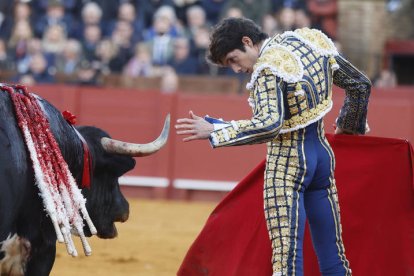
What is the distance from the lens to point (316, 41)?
3.74m

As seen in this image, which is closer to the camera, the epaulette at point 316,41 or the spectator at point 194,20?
the epaulette at point 316,41

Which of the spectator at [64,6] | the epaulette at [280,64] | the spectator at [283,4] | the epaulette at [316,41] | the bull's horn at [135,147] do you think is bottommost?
the bull's horn at [135,147]

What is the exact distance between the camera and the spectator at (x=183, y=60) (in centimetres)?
1047

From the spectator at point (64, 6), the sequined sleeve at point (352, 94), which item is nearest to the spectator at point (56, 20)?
the spectator at point (64, 6)

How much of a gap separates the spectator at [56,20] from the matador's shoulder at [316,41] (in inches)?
304

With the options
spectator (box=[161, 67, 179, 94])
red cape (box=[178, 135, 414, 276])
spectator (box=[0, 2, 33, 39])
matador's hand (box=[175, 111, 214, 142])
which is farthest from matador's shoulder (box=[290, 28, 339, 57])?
spectator (box=[0, 2, 33, 39])

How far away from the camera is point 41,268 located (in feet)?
13.0

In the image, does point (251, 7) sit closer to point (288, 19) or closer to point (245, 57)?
point (288, 19)

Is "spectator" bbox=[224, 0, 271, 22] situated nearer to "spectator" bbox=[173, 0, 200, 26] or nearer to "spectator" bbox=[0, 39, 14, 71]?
"spectator" bbox=[173, 0, 200, 26]

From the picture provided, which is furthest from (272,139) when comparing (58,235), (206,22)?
(206,22)

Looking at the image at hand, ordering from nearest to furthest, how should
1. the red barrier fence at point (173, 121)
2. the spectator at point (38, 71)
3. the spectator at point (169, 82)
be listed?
the red barrier fence at point (173, 121)
the spectator at point (169, 82)
the spectator at point (38, 71)

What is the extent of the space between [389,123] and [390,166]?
522 cm

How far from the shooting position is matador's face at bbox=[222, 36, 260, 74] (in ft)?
11.9

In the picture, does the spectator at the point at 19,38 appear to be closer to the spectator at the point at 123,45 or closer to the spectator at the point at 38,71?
the spectator at the point at 38,71
